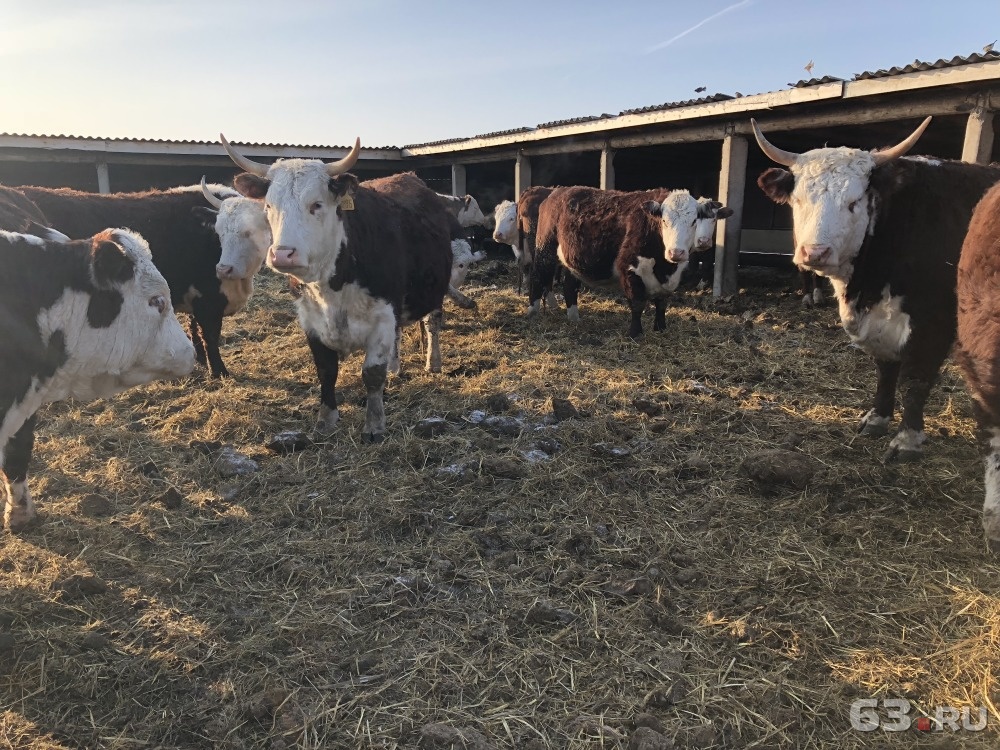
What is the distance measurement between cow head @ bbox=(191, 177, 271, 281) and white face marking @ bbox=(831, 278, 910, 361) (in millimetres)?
5399

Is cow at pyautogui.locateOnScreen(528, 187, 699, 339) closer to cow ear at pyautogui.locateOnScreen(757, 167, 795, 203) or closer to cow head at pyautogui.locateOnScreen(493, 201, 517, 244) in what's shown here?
cow head at pyautogui.locateOnScreen(493, 201, 517, 244)

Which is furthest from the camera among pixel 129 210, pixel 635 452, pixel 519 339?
pixel 519 339

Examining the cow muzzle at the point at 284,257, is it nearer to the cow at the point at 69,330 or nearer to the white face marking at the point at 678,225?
the cow at the point at 69,330

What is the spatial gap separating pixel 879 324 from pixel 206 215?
6.36 m

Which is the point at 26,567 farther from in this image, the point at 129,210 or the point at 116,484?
the point at 129,210

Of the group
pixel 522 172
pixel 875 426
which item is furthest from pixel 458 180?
pixel 875 426

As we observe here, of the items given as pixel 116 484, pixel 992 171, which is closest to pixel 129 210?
pixel 116 484

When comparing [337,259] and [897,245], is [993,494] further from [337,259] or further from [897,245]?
[337,259]

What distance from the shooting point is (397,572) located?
3.10 m

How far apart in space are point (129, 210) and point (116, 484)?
11.4 ft

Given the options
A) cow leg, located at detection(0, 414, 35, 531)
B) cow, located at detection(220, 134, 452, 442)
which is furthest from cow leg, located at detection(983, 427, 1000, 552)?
cow leg, located at detection(0, 414, 35, 531)

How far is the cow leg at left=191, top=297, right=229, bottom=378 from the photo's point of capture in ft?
21.1

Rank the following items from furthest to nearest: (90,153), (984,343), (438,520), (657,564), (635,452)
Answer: (90,153) → (635,452) → (438,520) → (657,564) → (984,343)

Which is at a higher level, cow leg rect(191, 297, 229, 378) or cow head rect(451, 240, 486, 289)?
cow head rect(451, 240, 486, 289)
